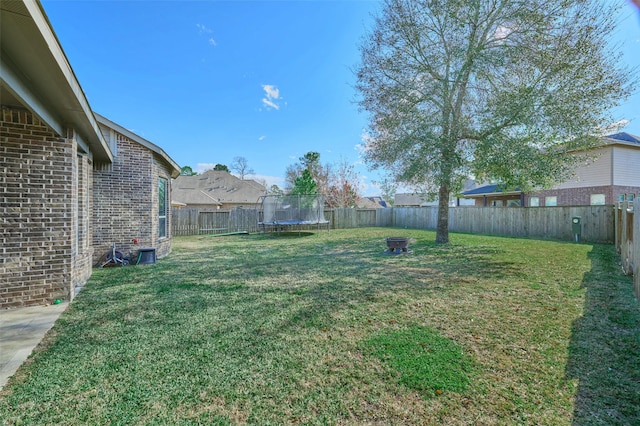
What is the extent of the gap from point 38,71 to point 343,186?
988 inches

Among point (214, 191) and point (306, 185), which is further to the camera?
point (214, 191)

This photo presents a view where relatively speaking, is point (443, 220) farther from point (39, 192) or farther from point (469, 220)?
point (39, 192)

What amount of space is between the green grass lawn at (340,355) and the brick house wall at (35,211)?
625 millimetres

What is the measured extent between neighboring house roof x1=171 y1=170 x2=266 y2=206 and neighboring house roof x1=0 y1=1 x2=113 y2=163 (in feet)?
71.4

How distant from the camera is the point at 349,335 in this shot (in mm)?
2971

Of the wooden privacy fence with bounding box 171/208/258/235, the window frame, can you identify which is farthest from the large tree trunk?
the wooden privacy fence with bounding box 171/208/258/235

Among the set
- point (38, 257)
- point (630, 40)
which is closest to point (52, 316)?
point (38, 257)

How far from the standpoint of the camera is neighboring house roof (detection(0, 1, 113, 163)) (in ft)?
6.46

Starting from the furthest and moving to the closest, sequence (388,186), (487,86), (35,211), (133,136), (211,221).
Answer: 1. (211,221)
2. (388,186)
3. (487,86)
4. (133,136)
5. (35,211)

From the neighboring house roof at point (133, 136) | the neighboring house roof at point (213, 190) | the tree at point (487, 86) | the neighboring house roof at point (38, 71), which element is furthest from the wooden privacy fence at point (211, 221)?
the neighboring house roof at point (38, 71)

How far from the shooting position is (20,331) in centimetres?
306

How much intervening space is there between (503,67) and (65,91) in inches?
410

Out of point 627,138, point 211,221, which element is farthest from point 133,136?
point 627,138

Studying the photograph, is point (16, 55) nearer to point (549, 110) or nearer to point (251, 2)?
point (251, 2)
